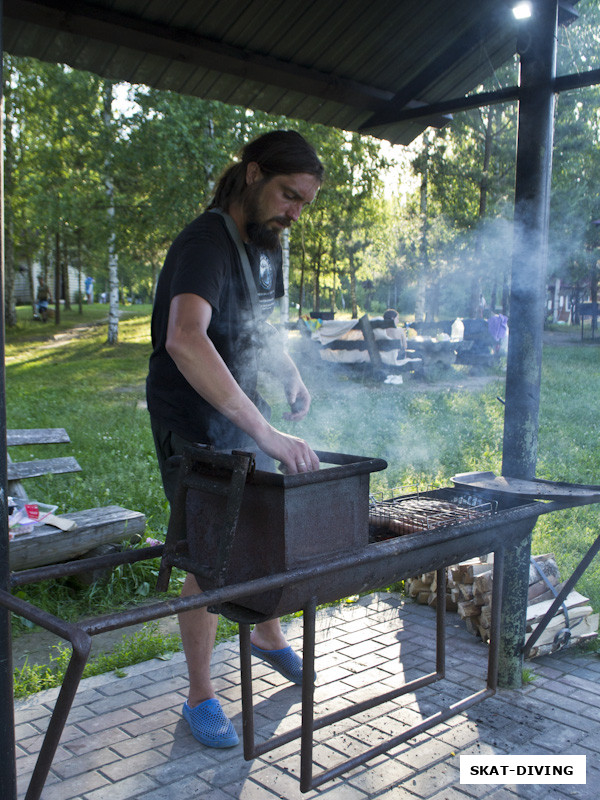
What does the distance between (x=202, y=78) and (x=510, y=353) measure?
195 centimetres

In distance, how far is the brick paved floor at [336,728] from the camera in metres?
2.44

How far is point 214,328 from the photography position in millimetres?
2498

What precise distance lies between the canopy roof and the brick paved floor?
2.77 metres

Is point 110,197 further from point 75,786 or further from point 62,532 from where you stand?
point 75,786

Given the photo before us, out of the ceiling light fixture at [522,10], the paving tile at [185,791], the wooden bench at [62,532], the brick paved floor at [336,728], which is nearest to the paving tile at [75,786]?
the brick paved floor at [336,728]

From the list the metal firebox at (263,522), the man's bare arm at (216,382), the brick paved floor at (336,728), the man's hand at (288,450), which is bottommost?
Result: the brick paved floor at (336,728)

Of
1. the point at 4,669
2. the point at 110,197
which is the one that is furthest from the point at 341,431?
the point at 110,197

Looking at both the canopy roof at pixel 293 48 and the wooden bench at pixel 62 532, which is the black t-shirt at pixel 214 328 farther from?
the wooden bench at pixel 62 532

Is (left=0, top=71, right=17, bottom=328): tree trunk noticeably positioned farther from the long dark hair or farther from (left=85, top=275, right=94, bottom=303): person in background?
(left=85, top=275, right=94, bottom=303): person in background

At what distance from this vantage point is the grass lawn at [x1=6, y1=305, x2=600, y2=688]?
5027mm

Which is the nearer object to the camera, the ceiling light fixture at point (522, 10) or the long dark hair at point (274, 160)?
the long dark hair at point (274, 160)

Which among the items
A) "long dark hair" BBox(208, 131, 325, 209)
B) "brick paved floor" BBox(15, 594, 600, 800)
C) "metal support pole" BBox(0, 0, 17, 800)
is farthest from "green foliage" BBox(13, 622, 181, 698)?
"long dark hair" BBox(208, 131, 325, 209)

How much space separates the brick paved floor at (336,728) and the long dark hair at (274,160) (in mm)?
2070

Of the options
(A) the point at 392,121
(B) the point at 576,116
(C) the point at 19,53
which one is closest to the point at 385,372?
(B) the point at 576,116
